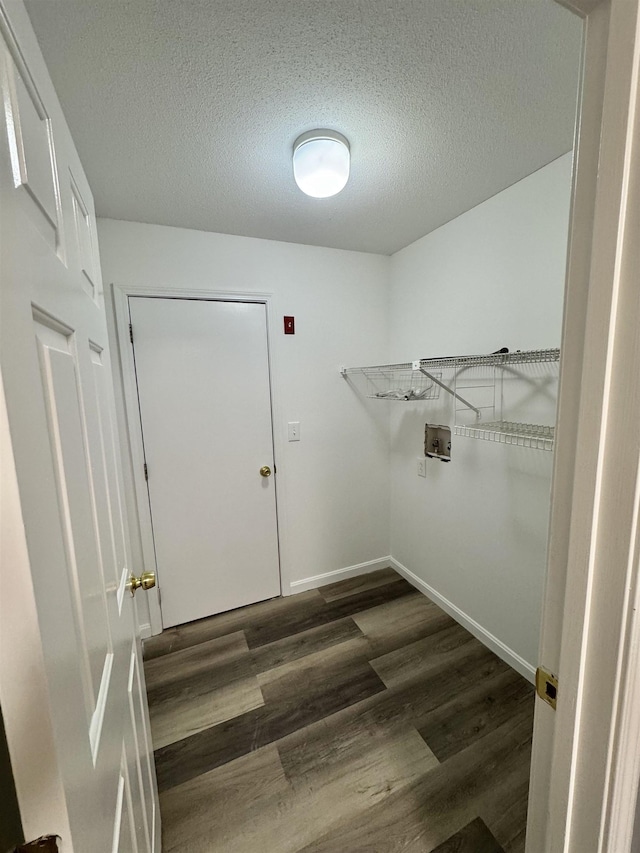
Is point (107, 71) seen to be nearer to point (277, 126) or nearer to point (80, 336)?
point (277, 126)

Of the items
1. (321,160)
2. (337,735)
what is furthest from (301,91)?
(337,735)

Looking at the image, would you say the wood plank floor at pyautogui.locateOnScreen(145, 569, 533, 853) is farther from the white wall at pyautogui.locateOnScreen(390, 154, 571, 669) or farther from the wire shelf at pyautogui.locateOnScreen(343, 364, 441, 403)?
the wire shelf at pyautogui.locateOnScreen(343, 364, 441, 403)

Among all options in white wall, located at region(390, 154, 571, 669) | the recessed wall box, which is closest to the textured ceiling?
white wall, located at region(390, 154, 571, 669)

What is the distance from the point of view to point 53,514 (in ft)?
1.31

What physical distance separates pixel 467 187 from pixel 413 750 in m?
2.50

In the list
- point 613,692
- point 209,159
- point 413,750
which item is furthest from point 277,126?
point 413,750

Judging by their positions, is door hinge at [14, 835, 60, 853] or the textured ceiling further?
the textured ceiling

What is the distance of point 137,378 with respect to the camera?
193 cm

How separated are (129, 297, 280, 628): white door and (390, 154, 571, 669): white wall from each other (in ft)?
3.35

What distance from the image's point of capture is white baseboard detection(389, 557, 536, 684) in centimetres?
171

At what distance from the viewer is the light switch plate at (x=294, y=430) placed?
2305 mm

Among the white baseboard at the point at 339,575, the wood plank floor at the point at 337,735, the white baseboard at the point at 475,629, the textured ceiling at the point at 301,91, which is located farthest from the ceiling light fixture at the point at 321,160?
the white baseboard at the point at 339,575

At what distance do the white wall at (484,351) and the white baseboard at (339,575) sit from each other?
0.99 ft

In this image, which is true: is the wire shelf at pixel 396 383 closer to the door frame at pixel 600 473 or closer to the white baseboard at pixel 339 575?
the white baseboard at pixel 339 575
